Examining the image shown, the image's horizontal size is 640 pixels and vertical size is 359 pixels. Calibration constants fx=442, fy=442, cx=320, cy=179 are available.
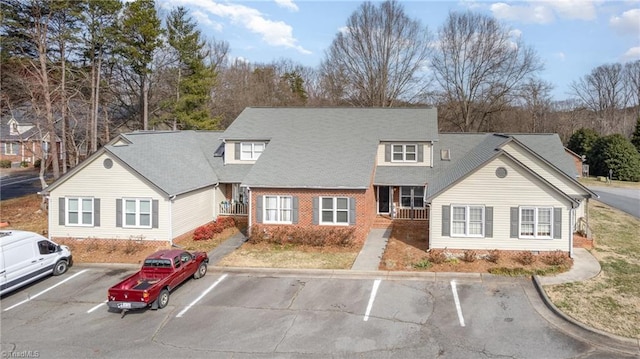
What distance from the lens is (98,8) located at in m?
36.9

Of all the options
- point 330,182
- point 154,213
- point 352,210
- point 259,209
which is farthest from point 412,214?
point 154,213

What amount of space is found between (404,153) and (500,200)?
10374 millimetres

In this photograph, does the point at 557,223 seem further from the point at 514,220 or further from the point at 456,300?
the point at 456,300

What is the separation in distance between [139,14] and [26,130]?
3403 cm

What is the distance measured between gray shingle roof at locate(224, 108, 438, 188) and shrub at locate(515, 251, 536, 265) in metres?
8.26

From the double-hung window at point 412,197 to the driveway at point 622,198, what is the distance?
15.7 m

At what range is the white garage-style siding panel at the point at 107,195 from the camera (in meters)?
23.1

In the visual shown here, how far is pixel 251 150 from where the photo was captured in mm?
30578

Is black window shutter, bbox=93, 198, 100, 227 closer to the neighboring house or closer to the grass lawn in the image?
the neighboring house

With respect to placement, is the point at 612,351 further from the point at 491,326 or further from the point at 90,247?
the point at 90,247

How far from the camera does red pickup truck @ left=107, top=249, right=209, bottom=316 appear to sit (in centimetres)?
1442

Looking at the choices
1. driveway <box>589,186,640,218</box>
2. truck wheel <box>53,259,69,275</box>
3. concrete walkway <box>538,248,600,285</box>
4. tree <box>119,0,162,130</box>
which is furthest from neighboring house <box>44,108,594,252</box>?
tree <box>119,0,162,130</box>

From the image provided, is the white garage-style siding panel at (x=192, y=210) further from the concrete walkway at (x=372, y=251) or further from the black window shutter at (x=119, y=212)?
the concrete walkway at (x=372, y=251)

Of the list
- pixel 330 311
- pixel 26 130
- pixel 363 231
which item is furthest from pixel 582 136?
pixel 26 130
